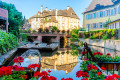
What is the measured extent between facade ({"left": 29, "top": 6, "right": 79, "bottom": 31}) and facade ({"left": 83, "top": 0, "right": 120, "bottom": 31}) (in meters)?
21.0

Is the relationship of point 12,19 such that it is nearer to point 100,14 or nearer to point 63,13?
point 100,14

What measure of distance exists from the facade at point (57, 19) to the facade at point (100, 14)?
21.0 m

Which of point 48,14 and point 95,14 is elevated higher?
point 48,14

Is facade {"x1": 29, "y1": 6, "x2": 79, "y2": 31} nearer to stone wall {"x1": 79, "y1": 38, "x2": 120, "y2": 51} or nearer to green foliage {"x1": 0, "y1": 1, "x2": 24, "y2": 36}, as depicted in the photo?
green foliage {"x1": 0, "y1": 1, "x2": 24, "y2": 36}

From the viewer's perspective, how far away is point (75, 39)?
131ft

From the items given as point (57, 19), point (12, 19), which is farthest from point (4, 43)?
point (57, 19)

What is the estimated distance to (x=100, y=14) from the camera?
1336 inches

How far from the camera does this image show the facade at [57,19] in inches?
2288

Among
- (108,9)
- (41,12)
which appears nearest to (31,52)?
(108,9)

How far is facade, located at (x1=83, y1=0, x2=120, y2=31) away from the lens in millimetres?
29875

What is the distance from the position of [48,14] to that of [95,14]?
30315 mm

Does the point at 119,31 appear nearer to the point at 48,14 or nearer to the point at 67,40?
the point at 67,40

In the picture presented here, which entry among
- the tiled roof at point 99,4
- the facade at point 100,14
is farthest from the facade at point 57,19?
the tiled roof at point 99,4

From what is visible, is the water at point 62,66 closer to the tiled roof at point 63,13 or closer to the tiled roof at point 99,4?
the tiled roof at point 99,4
